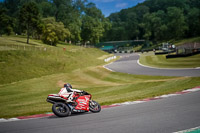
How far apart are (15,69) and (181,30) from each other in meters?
111

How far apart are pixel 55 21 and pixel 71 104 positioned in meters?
105

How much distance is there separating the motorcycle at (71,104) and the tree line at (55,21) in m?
63.1

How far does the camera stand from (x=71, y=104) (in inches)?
408

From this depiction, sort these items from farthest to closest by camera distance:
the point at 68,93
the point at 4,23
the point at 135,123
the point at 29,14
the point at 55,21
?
the point at 55,21 < the point at 4,23 < the point at 29,14 < the point at 68,93 < the point at 135,123

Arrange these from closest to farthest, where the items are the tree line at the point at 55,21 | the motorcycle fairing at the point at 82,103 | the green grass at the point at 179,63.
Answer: the motorcycle fairing at the point at 82,103
the green grass at the point at 179,63
the tree line at the point at 55,21

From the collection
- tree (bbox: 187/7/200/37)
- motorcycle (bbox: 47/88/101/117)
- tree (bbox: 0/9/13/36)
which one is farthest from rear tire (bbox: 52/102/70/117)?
tree (bbox: 187/7/200/37)

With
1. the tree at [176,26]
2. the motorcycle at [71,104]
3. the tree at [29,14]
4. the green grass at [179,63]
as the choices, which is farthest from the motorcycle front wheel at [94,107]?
the tree at [176,26]

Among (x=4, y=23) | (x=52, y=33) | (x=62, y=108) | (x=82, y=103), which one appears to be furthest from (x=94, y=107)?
(x=4, y=23)

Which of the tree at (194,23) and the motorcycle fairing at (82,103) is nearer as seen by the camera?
the motorcycle fairing at (82,103)

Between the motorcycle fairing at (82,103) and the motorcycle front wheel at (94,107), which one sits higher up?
the motorcycle fairing at (82,103)

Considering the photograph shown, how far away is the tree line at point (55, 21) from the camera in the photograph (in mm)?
70225

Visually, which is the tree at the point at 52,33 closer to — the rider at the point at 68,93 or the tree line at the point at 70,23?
the tree line at the point at 70,23

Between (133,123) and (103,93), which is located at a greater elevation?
(133,123)

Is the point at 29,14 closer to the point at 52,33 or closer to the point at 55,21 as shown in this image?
the point at 52,33
